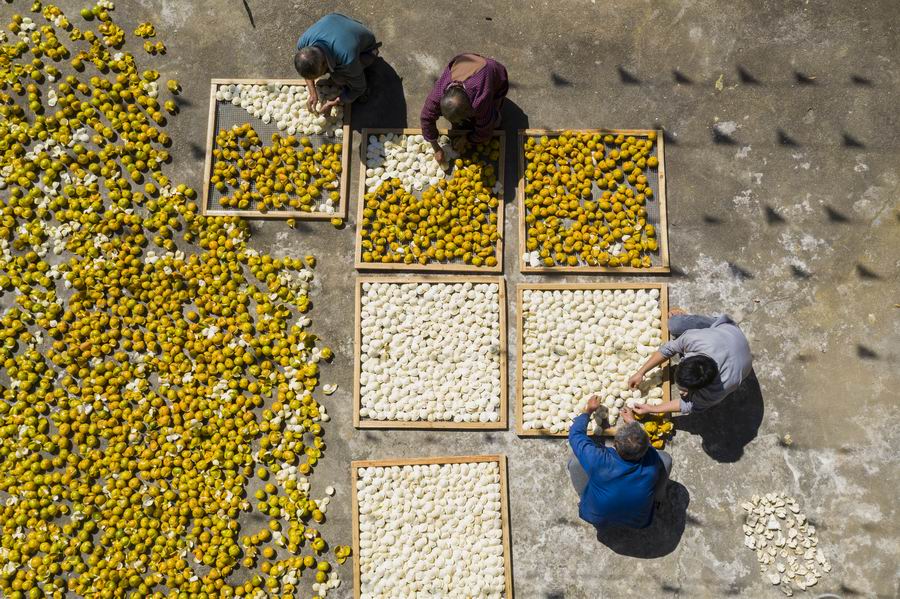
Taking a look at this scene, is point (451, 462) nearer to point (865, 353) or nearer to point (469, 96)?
point (469, 96)

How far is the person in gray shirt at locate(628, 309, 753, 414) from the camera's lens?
3406 mm

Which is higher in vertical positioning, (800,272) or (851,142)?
(851,142)

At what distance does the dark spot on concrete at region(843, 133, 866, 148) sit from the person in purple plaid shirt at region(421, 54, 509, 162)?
8.54 ft

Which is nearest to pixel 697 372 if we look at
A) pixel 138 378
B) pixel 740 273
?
Result: pixel 740 273

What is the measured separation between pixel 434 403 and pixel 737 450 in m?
2.19

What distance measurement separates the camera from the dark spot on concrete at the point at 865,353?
13.6ft

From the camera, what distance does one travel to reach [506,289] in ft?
13.9

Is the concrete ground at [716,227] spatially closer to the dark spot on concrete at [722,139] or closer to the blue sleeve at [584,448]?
the dark spot on concrete at [722,139]

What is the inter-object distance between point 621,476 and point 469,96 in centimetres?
259

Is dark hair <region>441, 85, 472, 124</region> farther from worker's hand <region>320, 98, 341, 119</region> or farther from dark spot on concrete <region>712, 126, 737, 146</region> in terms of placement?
dark spot on concrete <region>712, 126, 737, 146</region>

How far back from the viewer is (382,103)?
14.5ft

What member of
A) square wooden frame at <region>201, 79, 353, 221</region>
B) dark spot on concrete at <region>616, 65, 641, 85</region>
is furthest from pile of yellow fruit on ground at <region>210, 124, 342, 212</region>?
dark spot on concrete at <region>616, 65, 641, 85</region>

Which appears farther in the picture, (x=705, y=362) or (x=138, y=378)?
(x=138, y=378)

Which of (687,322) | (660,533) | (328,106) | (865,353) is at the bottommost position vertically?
(660,533)
